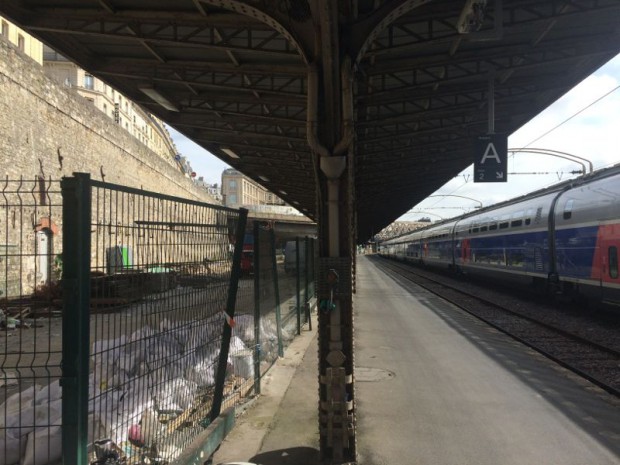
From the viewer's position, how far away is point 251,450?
4.86 m

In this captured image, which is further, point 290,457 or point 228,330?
point 228,330

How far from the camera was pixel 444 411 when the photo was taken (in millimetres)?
5977

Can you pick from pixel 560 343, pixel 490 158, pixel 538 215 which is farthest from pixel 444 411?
pixel 538 215

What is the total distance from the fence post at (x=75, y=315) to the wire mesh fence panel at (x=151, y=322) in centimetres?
13

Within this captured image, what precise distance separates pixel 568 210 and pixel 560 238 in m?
0.88

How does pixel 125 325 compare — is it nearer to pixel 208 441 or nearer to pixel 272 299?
pixel 208 441

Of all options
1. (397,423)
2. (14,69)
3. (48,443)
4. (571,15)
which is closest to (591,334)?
(571,15)

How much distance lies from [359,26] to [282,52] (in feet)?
13.9

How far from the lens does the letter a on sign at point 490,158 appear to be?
1391cm

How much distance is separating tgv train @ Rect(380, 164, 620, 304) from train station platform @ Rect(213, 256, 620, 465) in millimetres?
3677

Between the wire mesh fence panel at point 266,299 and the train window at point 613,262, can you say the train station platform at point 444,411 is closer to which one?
the wire mesh fence panel at point 266,299

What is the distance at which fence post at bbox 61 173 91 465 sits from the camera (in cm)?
277

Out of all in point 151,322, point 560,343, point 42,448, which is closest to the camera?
point 42,448

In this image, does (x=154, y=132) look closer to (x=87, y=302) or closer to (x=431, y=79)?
(x=431, y=79)
